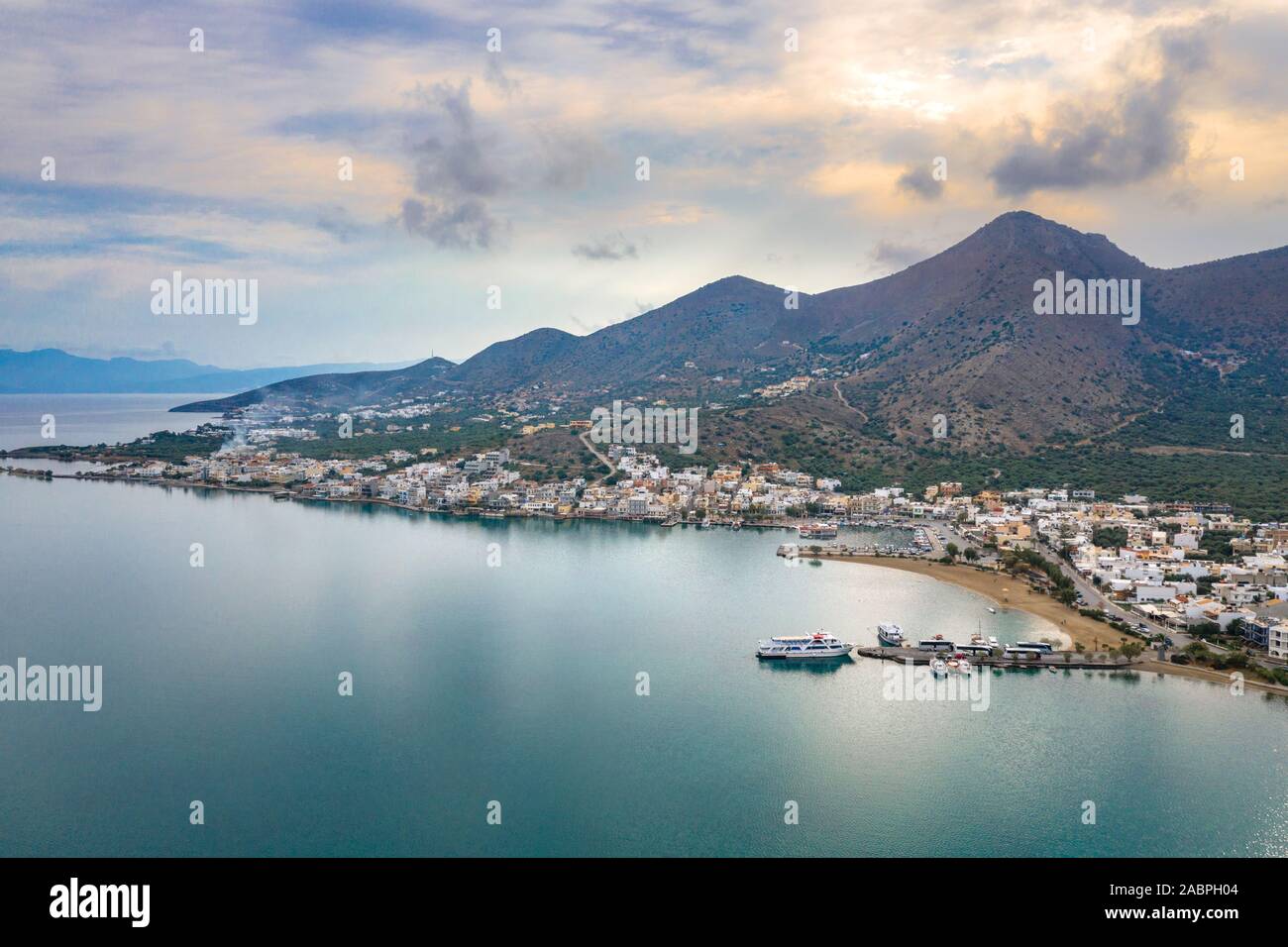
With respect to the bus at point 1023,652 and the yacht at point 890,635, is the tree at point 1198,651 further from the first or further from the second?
the yacht at point 890,635

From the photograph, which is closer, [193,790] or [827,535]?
[193,790]

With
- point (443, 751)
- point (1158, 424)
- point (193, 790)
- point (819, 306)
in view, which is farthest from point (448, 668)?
point (819, 306)

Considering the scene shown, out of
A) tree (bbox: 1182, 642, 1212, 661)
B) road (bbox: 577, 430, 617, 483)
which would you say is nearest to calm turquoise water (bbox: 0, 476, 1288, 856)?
tree (bbox: 1182, 642, 1212, 661)

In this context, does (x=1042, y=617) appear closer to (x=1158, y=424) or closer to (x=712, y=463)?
(x=712, y=463)

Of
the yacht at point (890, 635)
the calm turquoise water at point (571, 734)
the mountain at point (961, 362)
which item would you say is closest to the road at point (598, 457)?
the mountain at point (961, 362)

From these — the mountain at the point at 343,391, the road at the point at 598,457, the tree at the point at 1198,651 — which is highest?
the mountain at the point at 343,391

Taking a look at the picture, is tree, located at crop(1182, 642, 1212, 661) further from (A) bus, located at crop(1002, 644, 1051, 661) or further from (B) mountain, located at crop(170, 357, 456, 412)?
(B) mountain, located at crop(170, 357, 456, 412)
